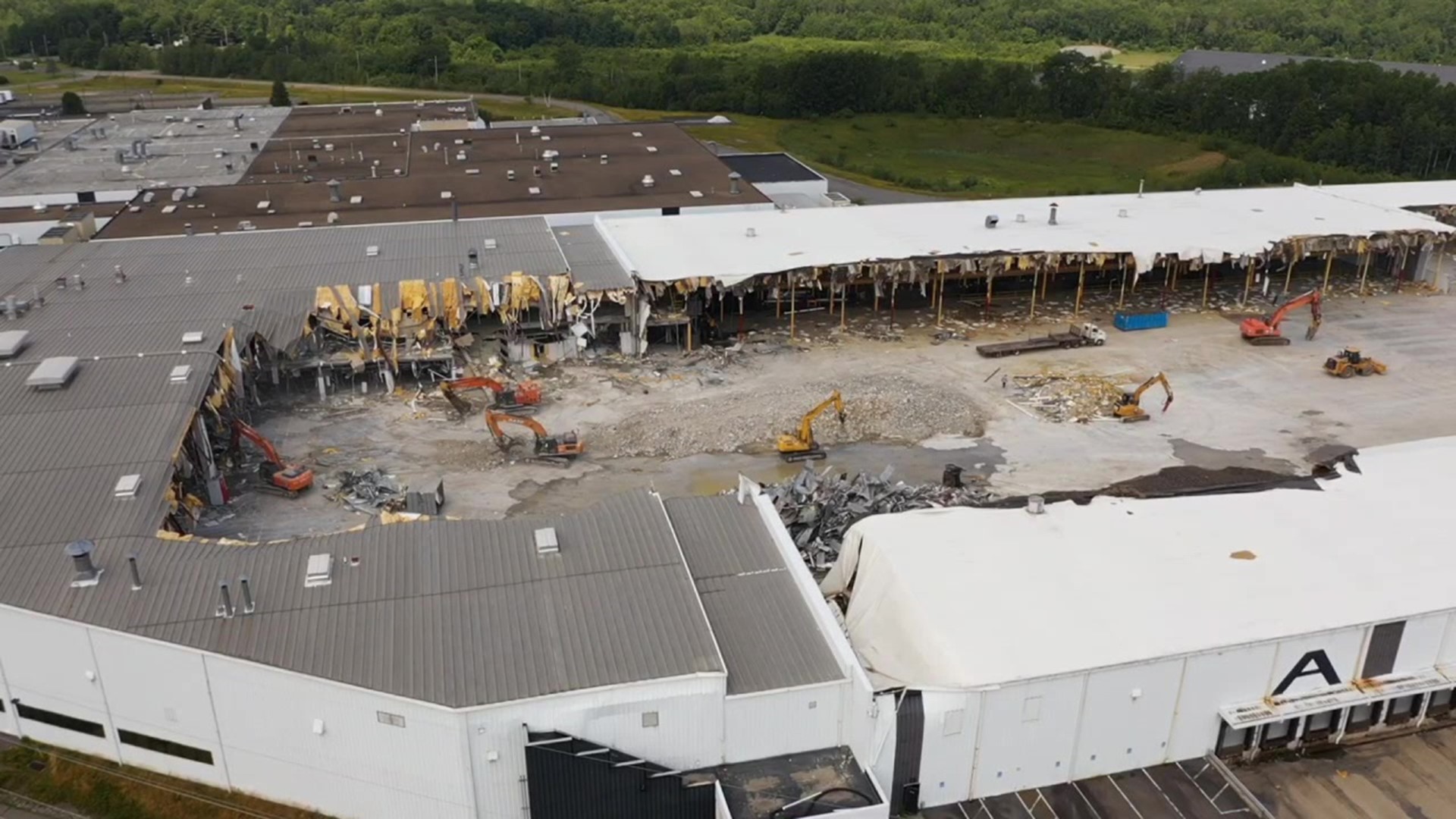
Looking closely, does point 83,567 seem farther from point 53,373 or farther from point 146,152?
point 146,152

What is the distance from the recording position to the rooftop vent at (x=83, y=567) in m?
21.8

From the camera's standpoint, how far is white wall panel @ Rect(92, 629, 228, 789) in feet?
67.3

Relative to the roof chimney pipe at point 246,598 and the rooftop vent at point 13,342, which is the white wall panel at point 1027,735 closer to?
the roof chimney pipe at point 246,598

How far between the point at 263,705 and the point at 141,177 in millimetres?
50131

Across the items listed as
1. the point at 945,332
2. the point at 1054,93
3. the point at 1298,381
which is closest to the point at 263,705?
the point at 945,332

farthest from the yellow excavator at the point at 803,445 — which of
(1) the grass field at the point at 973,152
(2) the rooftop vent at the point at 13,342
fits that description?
(1) the grass field at the point at 973,152

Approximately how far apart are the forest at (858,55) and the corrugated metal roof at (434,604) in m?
65.6

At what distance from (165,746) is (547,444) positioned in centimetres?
1516

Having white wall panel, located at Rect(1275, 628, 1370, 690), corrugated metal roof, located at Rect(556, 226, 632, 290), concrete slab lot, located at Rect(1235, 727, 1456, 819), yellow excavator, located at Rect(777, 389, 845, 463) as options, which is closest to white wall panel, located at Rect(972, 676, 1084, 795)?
concrete slab lot, located at Rect(1235, 727, 1456, 819)

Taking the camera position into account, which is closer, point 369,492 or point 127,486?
point 127,486

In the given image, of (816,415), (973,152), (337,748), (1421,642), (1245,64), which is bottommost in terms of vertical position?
(973,152)

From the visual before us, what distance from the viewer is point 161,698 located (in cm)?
2100

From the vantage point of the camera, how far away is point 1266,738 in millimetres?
23234

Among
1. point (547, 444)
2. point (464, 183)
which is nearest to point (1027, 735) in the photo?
point (547, 444)
